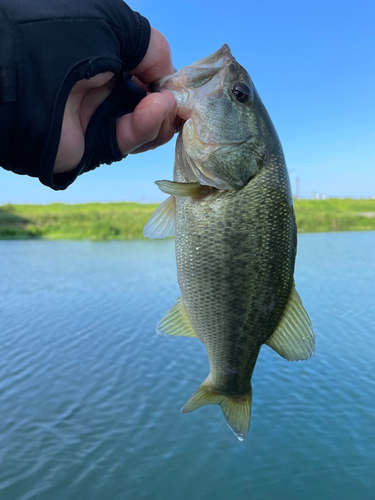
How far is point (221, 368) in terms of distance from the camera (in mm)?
2133

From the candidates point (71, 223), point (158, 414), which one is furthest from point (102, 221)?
point (158, 414)

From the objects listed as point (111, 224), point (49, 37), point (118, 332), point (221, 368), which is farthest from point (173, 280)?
point (111, 224)

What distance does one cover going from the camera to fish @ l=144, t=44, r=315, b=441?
69.5 inches

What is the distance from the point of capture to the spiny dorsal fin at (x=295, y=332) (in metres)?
1.95

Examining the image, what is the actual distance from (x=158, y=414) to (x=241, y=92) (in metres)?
5.55

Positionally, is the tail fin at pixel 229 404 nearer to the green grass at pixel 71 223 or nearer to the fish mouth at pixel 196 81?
the fish mouth at pixel 196 81

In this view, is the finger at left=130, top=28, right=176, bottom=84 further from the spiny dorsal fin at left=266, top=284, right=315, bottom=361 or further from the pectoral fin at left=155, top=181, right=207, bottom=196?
the spiny dorsal fin at left=266, top=284, right=315, bottom=361

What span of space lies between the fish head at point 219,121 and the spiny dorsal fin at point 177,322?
0.74 metres

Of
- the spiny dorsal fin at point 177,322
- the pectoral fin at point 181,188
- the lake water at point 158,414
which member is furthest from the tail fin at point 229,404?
the lake water at point 158,414

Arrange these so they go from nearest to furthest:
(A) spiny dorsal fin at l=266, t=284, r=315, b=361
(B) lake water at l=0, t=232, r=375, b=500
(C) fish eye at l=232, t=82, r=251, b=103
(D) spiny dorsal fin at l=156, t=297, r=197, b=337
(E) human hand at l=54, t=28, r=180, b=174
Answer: (E) human hand at l=54, t=28, r=180, b=174
(C) fish eye at l=232, t=82, r=251, b=103
(A) spiny dorsal fin at l=266, t=284, r=315, b=361
(D) spiny dorsal fin at l=156, t=297, r=197, b=337
(B) lake water at l=0, t=232, r=375, b=500

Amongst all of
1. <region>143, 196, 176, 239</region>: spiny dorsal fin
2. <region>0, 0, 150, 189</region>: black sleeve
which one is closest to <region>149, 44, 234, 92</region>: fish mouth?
<region>0, 0, 150, 189</region>: black sleeve

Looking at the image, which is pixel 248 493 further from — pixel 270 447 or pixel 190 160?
pixel 190 160

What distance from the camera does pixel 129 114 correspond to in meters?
1.68

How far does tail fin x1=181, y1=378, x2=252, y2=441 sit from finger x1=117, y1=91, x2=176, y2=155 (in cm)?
142
